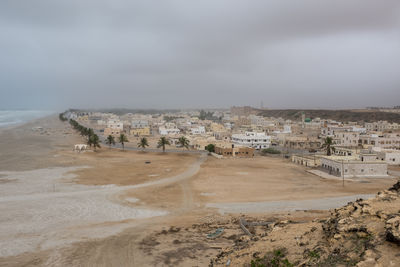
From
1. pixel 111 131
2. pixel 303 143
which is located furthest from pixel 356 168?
pixel 111 131

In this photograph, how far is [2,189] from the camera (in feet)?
123

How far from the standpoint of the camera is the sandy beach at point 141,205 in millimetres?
20156

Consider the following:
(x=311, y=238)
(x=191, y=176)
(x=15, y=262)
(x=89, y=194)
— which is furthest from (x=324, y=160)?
(x=15, y=262)

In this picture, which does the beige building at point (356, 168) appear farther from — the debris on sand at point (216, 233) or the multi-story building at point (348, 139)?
A: the multi-story building at point (348, 139)

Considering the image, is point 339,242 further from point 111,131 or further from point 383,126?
point 111,131

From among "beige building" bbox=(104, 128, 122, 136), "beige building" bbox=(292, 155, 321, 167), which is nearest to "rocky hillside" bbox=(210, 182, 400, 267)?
"beige building" bbox=(292, 155, 321, 167)

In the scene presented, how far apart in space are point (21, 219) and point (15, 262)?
9088 millimetres

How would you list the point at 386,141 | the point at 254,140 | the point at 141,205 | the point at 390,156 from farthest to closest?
the point at 254,140
the point at 386,141
the point at 390,156
the point at 141,205

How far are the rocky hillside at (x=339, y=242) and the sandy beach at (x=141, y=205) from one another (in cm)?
775

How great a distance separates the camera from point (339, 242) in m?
9.88

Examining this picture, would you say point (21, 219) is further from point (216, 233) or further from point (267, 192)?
point (267, 192)

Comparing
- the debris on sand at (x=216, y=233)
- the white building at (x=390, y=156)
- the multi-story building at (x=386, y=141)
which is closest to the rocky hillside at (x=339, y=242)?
the debris on sand at (x=216, y=233)

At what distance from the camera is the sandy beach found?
20.2m

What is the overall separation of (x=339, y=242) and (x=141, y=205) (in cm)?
2471
